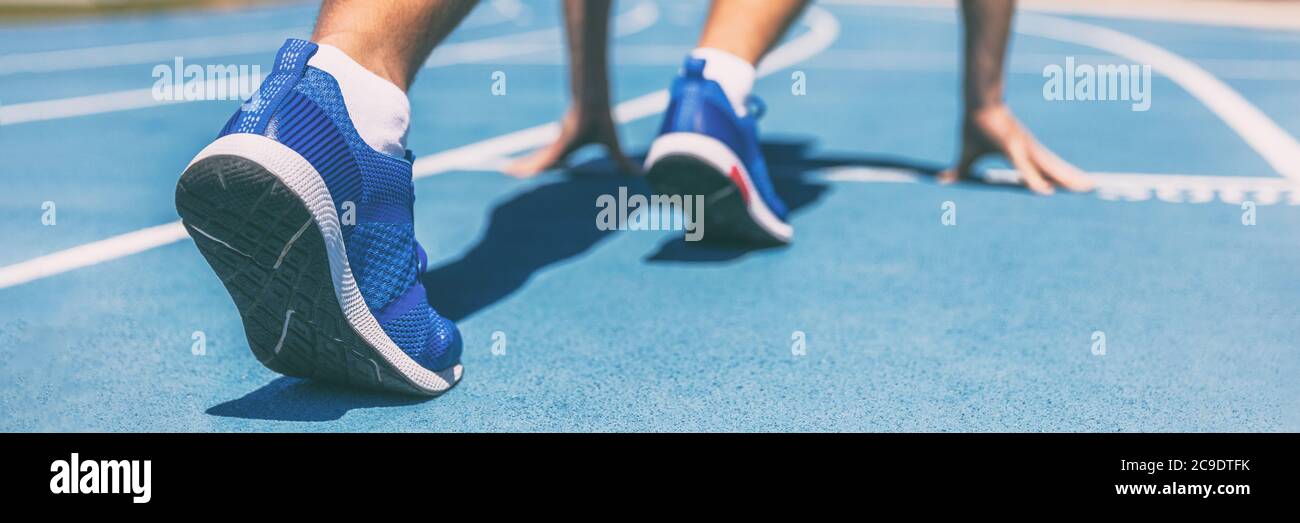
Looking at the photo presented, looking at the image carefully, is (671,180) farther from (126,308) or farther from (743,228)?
(126,308)

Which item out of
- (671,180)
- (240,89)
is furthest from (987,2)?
(240,89)

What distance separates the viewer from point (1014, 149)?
388cm

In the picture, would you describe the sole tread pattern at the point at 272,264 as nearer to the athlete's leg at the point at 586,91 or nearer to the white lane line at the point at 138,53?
the athlete's leg at the point at 586,91

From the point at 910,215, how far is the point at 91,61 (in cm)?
537

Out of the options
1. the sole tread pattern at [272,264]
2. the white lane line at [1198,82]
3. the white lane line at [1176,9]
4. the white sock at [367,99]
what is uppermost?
the white lane line at [1176,9]

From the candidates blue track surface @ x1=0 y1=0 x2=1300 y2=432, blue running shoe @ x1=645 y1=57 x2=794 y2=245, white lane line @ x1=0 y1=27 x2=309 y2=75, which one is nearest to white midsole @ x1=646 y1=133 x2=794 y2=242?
blue running shoe @ x1=645 y1=57 x2=794 y2=245

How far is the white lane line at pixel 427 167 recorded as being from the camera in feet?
9.61

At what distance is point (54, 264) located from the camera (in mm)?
2957

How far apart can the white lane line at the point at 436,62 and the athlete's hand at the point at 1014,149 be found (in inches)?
135

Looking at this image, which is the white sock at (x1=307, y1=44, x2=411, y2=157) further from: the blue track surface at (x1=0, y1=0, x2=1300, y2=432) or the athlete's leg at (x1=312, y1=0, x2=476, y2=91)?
the blue track surface at (x1=0, y1=0, x2=1300, y2=432)

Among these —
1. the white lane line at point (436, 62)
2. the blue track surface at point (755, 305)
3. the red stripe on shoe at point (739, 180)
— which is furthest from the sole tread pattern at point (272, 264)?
the white lane line at point (436, 62)

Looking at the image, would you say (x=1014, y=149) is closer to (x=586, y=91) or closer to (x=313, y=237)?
(x=586, y=91)

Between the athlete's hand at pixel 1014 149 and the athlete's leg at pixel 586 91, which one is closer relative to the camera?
the athlete's hand at pixel 1014 149

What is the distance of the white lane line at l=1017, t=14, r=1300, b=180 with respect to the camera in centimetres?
460
